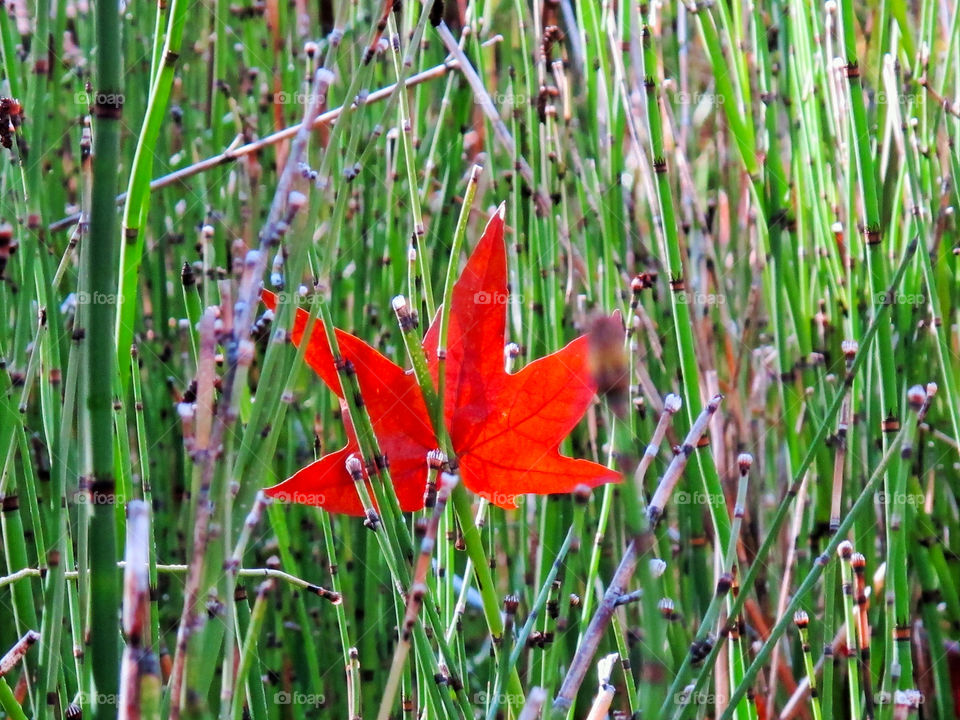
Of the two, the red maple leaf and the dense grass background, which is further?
the red maple leaf

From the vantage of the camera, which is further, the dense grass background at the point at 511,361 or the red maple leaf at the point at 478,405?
the red maple leaf at the point at 478,405

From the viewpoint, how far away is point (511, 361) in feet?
2.01

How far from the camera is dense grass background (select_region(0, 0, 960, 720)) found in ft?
1.24

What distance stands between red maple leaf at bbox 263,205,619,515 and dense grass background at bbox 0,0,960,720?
0.03 meters

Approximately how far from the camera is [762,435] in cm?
109

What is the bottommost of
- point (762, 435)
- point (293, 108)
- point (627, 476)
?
point (762, 435)

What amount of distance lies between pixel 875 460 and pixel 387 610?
497 millimetres

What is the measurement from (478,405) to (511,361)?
0.10m

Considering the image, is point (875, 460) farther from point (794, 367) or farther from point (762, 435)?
point (762, 435)

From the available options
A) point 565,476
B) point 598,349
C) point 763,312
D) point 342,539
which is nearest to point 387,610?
point 342,539

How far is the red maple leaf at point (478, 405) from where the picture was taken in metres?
0.49

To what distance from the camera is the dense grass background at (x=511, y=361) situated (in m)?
0.38

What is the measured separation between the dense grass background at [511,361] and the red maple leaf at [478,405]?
3 centimetres

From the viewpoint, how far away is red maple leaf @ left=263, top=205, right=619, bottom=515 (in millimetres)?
491
